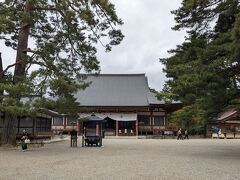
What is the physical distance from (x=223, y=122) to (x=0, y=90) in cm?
3201

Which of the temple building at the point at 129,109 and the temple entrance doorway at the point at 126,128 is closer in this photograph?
the temple building at the point at 129,109

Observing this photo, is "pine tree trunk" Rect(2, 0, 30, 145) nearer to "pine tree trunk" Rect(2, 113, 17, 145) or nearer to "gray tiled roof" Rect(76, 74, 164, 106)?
"pine tree trunk" Rect(2, 113, 17, 145)

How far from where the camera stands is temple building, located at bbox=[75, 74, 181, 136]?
4709cm

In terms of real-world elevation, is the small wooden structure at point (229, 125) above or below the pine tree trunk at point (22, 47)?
below

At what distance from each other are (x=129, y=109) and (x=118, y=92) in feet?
15.4

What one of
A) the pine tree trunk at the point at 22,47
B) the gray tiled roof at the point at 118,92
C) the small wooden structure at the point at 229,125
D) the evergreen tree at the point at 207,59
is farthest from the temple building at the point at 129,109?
the evergreen tree at the point at 207,59

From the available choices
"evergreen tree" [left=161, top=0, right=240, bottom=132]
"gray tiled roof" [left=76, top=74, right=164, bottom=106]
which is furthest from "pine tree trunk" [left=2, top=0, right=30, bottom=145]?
"gray tiled roof" [left=76, top=74, right=164, bottom=106]

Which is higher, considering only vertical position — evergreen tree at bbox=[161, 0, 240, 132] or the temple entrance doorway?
evergreen tree at bbox=[161, 0, 240, 132]

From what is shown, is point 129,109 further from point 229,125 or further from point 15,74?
point 15,74

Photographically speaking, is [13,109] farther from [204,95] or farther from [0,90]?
[204,95]

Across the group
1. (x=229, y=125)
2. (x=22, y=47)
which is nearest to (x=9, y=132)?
(x=22, y=47)

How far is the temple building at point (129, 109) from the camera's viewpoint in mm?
47094

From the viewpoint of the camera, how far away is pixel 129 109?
47.6 metres

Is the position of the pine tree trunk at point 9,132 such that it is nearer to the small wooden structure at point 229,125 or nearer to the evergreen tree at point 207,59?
the evergreen tree at point 207,59
